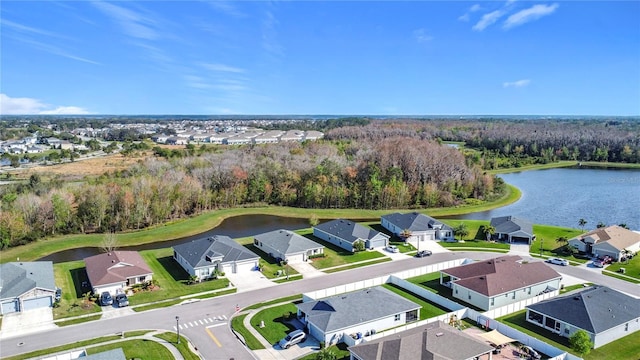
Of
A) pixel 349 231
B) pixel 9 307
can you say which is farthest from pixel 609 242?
pixel 9 307

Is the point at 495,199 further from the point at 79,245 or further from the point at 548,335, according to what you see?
the point at 79,245

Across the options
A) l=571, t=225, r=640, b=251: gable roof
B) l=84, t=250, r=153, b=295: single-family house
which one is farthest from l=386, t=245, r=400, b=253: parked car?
l=84, t=250, r=153, b=295: single-family house

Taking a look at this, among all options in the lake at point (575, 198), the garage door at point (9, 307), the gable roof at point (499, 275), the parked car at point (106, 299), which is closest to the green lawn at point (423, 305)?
the gable roof at point (499, 275)

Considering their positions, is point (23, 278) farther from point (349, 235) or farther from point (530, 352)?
point (530, 352)

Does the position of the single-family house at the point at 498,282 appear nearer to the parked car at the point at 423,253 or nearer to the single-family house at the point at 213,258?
the parked car at the point at 423,253

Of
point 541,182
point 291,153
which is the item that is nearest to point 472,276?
point 291,153

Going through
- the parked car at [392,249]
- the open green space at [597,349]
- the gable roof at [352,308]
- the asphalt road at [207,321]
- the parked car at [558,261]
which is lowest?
the asphalt road at [207,321]

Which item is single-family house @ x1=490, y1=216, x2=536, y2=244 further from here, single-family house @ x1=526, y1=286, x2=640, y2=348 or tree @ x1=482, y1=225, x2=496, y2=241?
single-family house @ x1=526, y1=286, x2=640, y2=348
